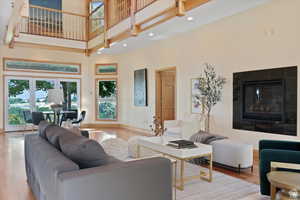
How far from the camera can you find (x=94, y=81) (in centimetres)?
967

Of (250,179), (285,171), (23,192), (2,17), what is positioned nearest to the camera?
(285,171)

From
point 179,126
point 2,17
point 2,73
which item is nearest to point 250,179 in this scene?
point 179,126

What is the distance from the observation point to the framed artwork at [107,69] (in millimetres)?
9570

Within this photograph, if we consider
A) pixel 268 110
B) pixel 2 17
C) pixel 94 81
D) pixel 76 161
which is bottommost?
pixel 76 161

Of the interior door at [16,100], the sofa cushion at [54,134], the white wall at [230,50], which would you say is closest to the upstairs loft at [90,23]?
the white wall at [230,50]

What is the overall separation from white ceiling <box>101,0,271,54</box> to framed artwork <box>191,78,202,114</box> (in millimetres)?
1460

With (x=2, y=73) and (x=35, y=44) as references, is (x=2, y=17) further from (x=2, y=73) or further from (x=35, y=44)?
(x=2, y=73)

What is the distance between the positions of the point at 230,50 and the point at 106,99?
5780 millimetres

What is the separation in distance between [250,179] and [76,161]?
2743 mm

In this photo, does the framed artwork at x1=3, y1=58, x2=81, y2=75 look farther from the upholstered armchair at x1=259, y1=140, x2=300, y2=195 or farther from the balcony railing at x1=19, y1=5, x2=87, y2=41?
the upholstered armchair at x1=259, y1=140, x2=300, y2=195

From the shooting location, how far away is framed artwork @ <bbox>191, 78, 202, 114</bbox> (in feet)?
20.0

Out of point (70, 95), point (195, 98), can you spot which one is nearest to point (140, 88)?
point (195, 98)

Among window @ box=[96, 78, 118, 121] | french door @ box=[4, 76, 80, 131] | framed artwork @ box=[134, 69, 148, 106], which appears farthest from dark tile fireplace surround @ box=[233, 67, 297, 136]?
french door @ box=[4, 76, 80, 131]

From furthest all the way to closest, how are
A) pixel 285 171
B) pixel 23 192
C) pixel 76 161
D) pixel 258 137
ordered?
pixel 258 137, pixel 23 192, pixel 285 171, pixel 76 161
